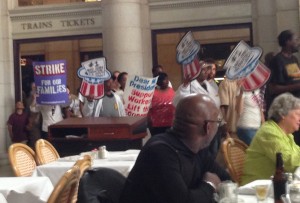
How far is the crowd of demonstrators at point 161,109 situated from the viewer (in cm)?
1098

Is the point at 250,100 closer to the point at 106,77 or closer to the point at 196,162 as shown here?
the point at 106,77

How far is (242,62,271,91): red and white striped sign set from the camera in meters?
8.99

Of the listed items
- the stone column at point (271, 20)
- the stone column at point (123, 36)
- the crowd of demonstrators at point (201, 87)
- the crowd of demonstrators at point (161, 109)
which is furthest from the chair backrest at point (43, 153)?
the stone column at point (271, 20)

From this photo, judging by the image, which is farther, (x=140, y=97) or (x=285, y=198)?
(x=140, y=97)

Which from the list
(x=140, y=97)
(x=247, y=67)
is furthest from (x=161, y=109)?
(x=247, y=67)

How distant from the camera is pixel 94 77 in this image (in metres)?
11.1

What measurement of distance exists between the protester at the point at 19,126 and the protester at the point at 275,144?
910cm

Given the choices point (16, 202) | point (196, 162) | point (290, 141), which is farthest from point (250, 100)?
point (196, 162)

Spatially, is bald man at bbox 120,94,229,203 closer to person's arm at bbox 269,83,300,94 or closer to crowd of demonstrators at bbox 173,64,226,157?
person's arm at bbox 269,83,300,94

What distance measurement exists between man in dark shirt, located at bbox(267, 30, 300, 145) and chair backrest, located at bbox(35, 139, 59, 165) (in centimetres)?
271

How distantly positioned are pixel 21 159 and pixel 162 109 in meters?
4.57

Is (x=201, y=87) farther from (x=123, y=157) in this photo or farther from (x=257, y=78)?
(x=123, y=157)

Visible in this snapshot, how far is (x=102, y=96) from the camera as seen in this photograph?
10781 mm

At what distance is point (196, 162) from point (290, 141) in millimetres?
2104
